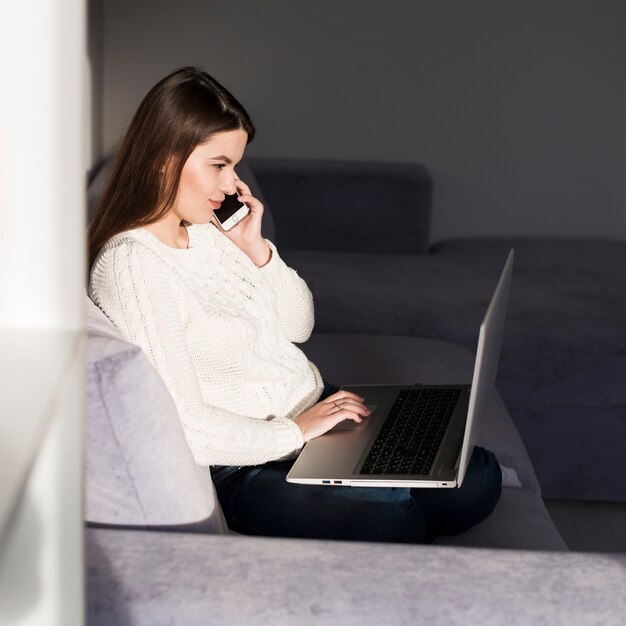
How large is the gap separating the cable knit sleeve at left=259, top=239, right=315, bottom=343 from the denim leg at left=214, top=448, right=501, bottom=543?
1.58 ft

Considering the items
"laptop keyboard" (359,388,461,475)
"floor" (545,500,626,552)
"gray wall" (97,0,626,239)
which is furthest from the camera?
"gray wall" (97,0,626,239)

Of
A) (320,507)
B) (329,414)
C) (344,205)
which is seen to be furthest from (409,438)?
(344,205)

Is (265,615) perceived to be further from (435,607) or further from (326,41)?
(326,41)

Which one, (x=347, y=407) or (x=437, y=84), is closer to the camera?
(x=347, y=407)

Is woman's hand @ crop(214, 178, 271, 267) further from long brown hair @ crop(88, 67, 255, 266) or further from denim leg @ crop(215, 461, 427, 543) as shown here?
denim leg @ crop(215, 461, 427, 543)

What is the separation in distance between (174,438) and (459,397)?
0.86 metres

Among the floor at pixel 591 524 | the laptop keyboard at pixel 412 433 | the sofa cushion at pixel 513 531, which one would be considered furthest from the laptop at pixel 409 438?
the floor at pixel 591 524

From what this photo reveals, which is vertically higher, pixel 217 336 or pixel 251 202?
pixel 251 202

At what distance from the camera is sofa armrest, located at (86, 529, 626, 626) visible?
1167 millimetres

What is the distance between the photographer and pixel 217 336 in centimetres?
173

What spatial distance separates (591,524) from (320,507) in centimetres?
127

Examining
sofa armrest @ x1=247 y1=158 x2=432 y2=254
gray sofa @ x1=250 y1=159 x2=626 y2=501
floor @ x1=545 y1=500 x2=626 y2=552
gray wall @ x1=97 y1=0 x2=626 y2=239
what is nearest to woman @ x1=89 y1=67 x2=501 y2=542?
floor @ x1=545 y1=500 x2=626 y2=552

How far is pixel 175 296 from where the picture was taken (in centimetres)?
165

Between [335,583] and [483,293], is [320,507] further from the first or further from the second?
[483,293]
